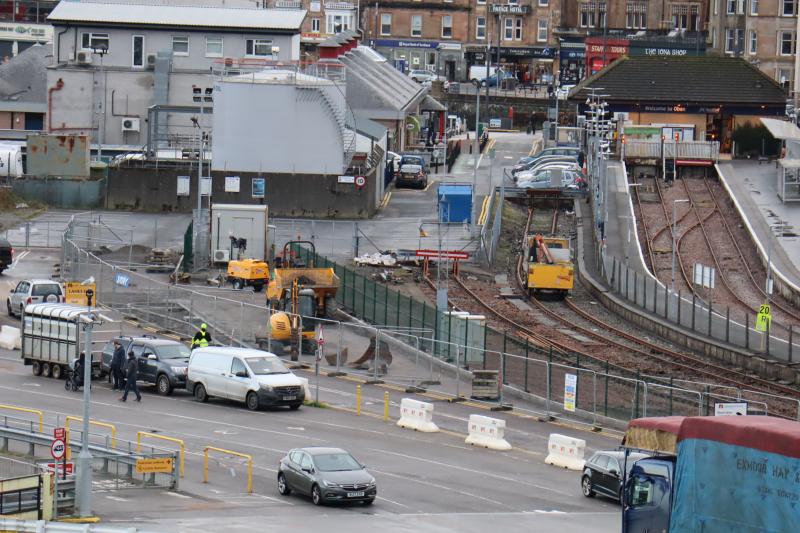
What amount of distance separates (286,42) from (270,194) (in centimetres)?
1593

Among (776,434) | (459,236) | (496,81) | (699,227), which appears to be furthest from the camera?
(496,81)

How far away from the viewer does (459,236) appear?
74.5 m

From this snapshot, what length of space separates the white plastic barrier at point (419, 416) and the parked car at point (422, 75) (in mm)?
101643

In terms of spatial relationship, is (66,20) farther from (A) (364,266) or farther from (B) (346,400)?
(B) (346,400)

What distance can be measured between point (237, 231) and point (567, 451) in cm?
3211

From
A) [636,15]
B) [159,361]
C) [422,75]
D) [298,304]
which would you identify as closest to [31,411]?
[159,361]

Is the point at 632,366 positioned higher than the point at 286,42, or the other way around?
the point at 286,42

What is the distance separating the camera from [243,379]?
42.5m

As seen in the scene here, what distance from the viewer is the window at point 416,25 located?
159500 millimetres

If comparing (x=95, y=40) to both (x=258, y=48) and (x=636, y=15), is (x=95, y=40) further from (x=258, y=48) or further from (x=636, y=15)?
(x=636, y=15)

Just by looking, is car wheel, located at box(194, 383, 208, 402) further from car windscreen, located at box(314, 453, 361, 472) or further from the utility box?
the utility box

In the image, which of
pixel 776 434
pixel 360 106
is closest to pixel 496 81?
pixel 360 106

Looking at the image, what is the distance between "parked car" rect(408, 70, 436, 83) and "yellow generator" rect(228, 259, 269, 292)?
80213mm

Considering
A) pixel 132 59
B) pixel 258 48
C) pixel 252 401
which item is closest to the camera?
pixel 252 401
